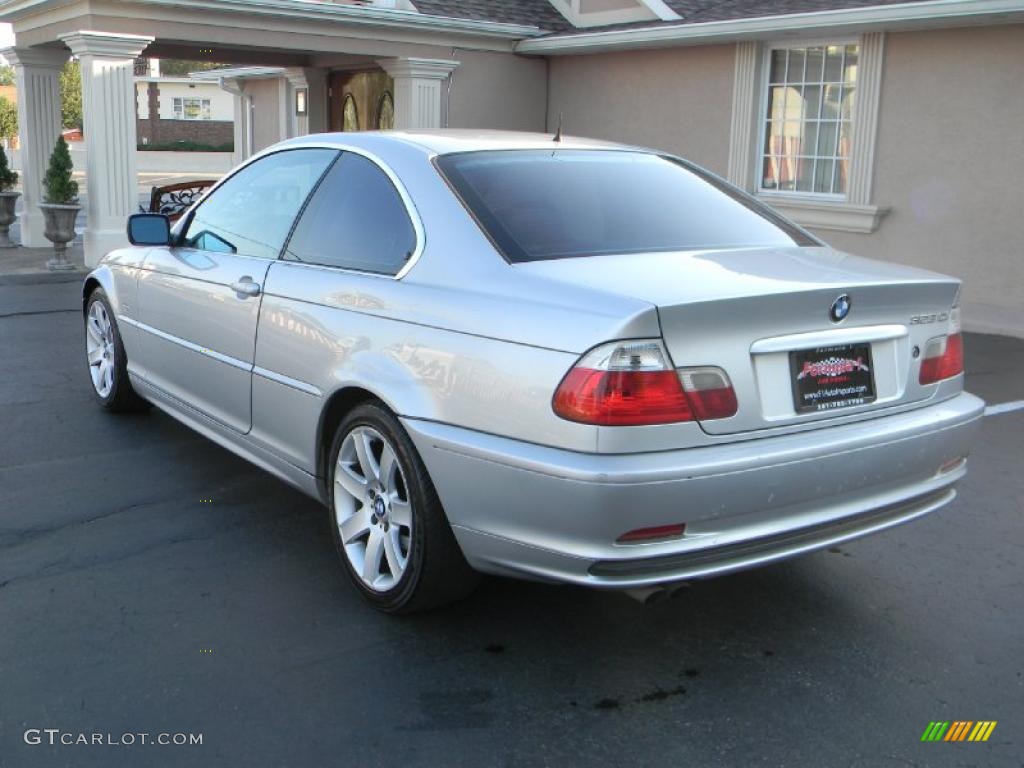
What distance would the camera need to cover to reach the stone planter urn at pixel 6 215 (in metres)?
14.6

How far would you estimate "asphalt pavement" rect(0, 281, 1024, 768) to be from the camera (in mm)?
2949

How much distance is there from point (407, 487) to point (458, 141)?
143cm

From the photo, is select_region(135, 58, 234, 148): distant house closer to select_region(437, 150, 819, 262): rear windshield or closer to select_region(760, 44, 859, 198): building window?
select_region(760, 44, 859, 198): building window

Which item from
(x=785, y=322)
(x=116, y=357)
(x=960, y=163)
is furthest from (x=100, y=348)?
(x=960, y=163)

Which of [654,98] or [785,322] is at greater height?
[654,98]

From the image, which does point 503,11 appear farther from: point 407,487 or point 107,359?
point 407,487

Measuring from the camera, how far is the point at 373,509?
3717 millimetres

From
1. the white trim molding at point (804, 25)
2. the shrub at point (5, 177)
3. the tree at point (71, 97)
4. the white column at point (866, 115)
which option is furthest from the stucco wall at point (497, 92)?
the tree at point (71, 97)

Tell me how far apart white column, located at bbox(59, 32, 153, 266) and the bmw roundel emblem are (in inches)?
424

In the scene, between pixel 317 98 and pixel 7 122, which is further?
pixel 7 122

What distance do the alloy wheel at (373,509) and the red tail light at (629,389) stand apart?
0.77 m

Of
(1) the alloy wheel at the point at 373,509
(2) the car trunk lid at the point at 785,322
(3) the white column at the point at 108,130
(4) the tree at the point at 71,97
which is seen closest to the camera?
(2) the car trunk lid at the point at 785,322

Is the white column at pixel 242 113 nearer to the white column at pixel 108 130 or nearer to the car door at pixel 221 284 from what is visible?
the white column at pixel 108 130

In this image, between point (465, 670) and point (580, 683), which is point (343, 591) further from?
point (580, 683)
